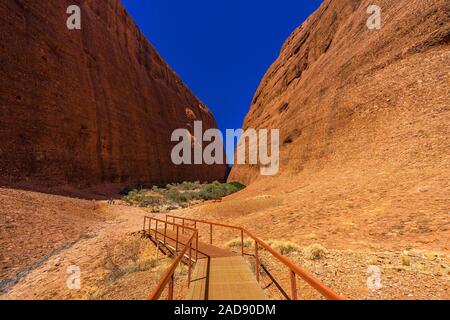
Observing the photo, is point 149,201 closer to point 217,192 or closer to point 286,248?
point 217,192

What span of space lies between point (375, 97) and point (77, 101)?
28300 millimetres

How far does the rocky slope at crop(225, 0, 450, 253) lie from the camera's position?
7648 mm

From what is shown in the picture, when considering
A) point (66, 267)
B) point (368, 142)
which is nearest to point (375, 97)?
point (368, 142)

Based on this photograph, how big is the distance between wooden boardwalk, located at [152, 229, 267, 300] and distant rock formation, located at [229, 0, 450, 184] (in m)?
8.68

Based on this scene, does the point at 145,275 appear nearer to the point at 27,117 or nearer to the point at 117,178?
the point at 27,117

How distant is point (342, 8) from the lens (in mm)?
26719

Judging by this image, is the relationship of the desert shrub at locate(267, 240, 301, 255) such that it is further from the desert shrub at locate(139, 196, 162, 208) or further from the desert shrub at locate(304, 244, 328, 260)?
the desert shrub at locate(139, 196, 162, 208)

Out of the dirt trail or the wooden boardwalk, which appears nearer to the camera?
the wooden boardwalk

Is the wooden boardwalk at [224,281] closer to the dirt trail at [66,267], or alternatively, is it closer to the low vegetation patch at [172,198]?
the dirt trail at [66,267]

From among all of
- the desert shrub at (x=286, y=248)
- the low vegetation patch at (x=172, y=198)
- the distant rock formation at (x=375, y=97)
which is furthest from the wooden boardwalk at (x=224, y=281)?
the low vegetation patch at (x=172, y=198)

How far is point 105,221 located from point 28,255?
22.8 feet

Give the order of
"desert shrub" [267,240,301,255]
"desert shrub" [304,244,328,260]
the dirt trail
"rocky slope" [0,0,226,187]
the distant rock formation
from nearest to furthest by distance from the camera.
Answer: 1. "desert shrub" [304,244,328,260]
2. the dirt trail
3. "desert shrub" [267,240,301,255]
4. the distant rock formation
5. "rocky slope" [0,0,226,187]

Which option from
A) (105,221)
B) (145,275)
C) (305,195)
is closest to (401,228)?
(305,195)

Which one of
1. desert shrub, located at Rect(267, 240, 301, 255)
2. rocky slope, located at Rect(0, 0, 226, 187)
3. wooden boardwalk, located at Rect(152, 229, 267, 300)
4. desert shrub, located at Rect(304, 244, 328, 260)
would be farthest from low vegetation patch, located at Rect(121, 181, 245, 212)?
desert shrub, located at Rect(304, 244, 328, 260)
